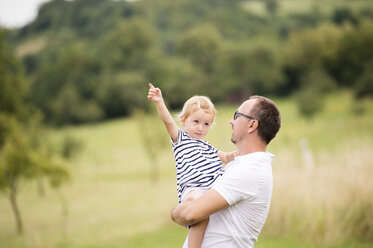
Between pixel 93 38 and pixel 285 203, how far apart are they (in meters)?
72.4

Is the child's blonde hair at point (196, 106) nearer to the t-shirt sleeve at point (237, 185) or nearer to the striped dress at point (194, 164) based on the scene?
the striped dress at point (194, 164)

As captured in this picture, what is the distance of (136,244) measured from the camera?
33.7 ft

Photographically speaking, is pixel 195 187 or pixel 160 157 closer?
pixel 195 187

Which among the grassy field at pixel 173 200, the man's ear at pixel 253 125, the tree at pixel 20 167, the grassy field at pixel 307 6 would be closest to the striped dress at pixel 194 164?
the man's ear at pixel 253 125

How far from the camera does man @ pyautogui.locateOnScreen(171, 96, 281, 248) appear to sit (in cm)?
193

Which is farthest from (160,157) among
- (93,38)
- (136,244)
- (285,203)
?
(93,38)

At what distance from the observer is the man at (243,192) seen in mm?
1933

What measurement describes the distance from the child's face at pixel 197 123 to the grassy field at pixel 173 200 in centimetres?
583

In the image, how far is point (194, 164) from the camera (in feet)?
7.47

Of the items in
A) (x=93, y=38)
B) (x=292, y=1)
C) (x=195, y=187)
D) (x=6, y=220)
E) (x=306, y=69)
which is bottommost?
(x=6, y=220)

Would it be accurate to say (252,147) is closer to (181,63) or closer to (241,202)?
(241,202)

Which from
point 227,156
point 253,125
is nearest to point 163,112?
point 227,156

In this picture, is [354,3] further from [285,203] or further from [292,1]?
[285,203]

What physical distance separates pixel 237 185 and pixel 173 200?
12.3 meters
